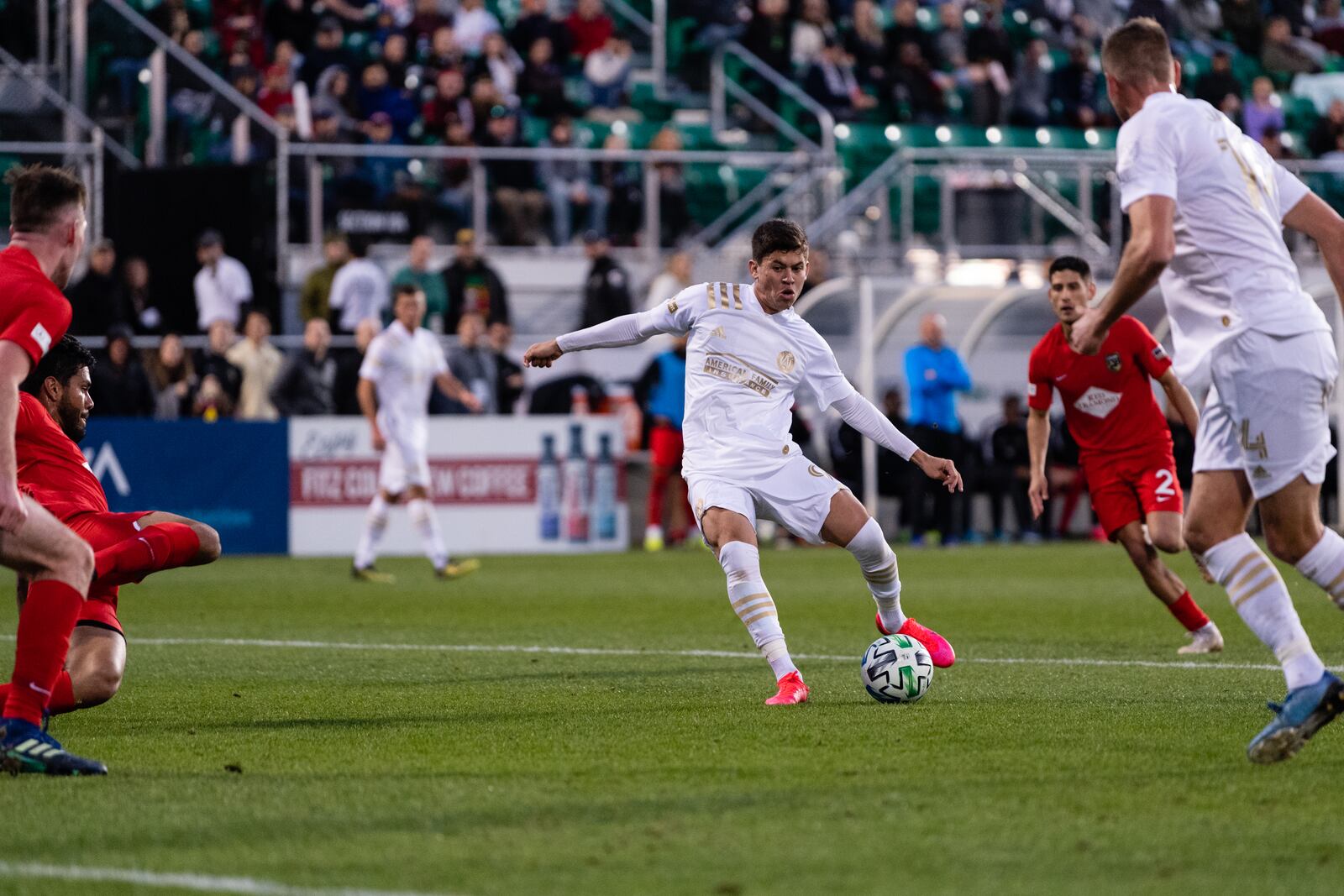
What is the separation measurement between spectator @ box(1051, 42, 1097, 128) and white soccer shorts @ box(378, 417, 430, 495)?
1280 centimetres

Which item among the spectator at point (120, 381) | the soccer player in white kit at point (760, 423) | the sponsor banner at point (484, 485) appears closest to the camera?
the soccer player in white kit at point (760, 423)

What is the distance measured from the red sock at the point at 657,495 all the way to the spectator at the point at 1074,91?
360 inches

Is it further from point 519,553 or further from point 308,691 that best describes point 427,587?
point 308,691

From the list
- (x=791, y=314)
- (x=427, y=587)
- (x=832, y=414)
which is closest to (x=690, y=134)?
(x=832, y=414)

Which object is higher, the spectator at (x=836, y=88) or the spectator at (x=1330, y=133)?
the spectator at (x=836, y=88)

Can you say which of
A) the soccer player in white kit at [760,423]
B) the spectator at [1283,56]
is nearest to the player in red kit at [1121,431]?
the soccer player in white kit at [760,423]

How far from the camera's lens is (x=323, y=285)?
20.2m

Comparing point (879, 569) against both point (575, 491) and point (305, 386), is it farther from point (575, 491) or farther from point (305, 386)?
point (305, 386)

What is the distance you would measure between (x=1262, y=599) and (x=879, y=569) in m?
2.45

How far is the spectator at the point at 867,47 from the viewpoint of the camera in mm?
26281

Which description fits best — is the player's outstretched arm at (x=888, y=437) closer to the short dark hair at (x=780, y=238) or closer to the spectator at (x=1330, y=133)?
the short dark hair at (x=780, y=238)

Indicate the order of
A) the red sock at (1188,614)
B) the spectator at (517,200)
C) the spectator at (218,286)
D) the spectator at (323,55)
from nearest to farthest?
the red sock at (1188,614) → the spectator at (218,286) → the spectator at (517,200) → the spectator at (323,55)

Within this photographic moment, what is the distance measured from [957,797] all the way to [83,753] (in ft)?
9.98

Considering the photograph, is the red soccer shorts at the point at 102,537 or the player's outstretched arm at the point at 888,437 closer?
the red soccer shorts at the point at 102,537
